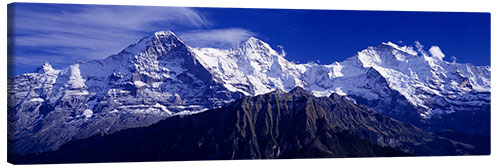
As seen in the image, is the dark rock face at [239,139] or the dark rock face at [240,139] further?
the dark rock face at [240,139]

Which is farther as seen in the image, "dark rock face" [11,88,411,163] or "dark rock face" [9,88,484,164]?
"dark rock face" [11,88,411,163]

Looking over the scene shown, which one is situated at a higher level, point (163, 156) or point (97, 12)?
point (97, 12)

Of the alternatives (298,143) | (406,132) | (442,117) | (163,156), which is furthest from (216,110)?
(442,117)

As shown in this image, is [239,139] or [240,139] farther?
[239,139]

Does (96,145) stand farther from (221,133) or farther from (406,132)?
(406,132)

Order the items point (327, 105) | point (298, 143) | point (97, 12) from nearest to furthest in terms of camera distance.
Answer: point (97, 12) < point (298, 143) < point (327, 105)

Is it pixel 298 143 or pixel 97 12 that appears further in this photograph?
pixel 298 143

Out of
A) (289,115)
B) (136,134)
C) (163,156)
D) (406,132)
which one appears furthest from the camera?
(406,132)
